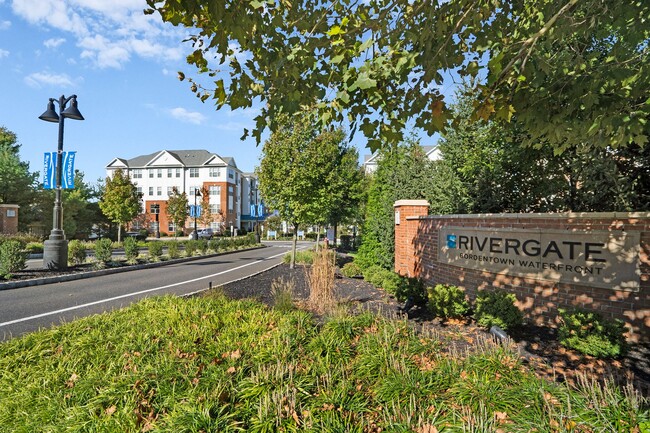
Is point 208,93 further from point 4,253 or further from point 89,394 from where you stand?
point 4,253

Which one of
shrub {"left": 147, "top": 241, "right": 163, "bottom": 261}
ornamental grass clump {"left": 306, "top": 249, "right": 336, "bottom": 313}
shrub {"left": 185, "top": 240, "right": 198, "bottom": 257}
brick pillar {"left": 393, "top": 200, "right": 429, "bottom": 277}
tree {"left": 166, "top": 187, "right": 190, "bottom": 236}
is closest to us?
ornamental grass clump {"left": 306, "top": 249, "right": 336, "bottom": 313}

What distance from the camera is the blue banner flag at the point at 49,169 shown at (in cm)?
1345

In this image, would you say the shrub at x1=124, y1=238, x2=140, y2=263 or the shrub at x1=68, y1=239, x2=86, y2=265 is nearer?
the shrub at x1=68, y1=239, x2=86, y2=265

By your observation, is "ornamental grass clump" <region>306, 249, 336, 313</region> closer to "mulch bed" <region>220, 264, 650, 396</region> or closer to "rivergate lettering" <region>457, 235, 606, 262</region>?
"mulch bed" <region>220, 264, 650, 396</region>

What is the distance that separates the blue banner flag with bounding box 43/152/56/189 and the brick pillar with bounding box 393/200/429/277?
13627mm

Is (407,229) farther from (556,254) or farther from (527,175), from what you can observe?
(556,254)

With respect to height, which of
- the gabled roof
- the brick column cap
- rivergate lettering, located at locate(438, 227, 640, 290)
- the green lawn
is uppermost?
the gabled roof

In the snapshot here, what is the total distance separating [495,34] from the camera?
4203 mm

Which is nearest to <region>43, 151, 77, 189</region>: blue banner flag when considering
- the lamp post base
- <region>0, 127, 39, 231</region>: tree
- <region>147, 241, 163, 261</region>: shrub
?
the lamp post base

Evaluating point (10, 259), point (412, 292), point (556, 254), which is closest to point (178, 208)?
point (10, 259)

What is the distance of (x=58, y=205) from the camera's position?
1348cm

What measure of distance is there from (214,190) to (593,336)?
5811cm

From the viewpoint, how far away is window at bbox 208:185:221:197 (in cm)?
5766

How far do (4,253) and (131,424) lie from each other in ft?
40.9
